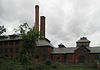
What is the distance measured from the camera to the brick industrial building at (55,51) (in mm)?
42938

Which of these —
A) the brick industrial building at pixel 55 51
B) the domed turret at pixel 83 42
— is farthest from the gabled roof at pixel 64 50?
the domed turret at pixel 83 42

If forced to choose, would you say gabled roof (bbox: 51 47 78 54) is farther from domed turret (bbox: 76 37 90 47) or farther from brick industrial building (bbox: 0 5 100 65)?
domed turret (bbox: 76 37 90 47)

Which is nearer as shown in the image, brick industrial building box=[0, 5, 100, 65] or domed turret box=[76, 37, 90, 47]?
brick industrial building box=[0, 5, 100, 65]

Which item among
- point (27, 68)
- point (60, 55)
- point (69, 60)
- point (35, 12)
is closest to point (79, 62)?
point (69, 60)

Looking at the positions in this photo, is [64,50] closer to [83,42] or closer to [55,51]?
[55,51]

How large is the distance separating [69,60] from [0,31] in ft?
84.1

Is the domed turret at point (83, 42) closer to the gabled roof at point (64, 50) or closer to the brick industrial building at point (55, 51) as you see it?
the brick industrial building at point (55, 51)

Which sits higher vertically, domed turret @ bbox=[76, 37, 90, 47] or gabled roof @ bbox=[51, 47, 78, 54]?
domed turret @ bbox=[76, 37, 90, 47]

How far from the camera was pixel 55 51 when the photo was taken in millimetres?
48594

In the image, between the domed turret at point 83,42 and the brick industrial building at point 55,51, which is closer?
the brick industrial building at point 55,51

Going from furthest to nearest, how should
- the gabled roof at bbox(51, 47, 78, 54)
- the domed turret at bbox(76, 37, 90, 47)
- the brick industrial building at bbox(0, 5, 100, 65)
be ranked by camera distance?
the domed turret at bbox(76, 37, 90, 47), the gabled roof at bbox(51, 47, 78, 54), the brick industrial building at bbox(0, 5, 100, 65)

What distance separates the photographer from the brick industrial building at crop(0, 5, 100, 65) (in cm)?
4294

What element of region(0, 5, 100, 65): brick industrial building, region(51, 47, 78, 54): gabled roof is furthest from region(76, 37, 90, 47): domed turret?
region(51, 47, 78, 54): gabled roof

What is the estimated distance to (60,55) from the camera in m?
46.8
